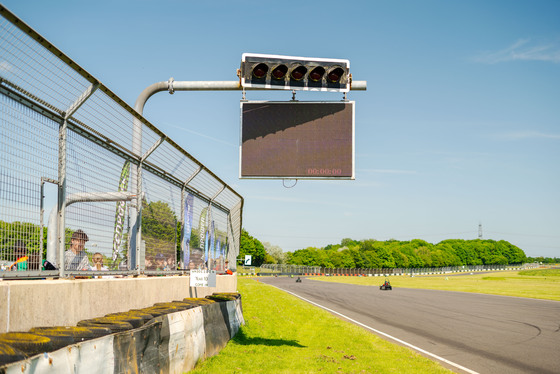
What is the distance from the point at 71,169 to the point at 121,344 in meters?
1.89

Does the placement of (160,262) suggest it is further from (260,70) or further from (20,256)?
(20,256)

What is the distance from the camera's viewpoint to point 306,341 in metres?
12.2

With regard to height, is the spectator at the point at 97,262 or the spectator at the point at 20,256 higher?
the spectator at the point at 20,256

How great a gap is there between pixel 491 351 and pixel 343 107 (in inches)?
233

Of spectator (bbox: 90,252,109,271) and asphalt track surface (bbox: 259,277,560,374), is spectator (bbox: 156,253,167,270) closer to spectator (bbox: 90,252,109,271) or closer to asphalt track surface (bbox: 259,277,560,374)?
spectator (bbox: 90,252,109,271)

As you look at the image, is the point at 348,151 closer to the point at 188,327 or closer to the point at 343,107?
the point at 343,107

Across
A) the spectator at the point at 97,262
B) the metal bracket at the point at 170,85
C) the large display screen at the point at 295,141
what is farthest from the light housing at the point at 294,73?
the spectator at the point at 97,262

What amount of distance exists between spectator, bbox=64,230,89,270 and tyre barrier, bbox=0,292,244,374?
2.07ft

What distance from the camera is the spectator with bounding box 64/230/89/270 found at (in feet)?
19.0

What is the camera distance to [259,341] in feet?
36.8

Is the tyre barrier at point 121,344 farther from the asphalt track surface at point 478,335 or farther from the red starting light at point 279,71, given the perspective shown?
the asphalt track surface at point 478,335

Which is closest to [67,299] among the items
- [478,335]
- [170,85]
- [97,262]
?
[97,262]

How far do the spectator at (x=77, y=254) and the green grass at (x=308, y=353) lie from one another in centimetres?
225

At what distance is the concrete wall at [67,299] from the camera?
166 inches
